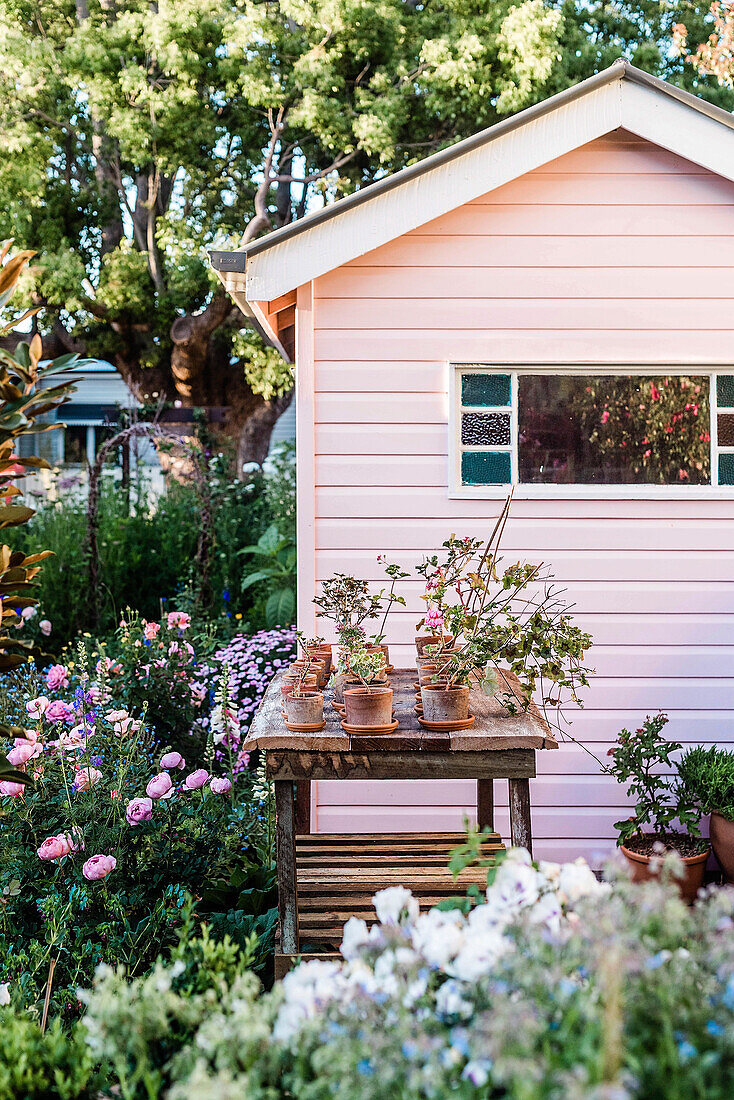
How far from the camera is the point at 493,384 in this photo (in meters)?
4.47

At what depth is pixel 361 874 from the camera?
11.7 ft

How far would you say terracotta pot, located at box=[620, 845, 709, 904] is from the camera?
3967 millimetres

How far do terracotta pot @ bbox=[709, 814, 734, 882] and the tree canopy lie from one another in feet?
27.0

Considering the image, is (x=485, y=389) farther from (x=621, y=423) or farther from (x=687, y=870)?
(x=687, y=870)

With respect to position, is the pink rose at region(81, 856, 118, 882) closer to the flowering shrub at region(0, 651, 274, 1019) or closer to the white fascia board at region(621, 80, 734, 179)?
the flowering shrub at region(0, 651, 274, 1019)

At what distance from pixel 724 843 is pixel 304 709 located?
221 cm

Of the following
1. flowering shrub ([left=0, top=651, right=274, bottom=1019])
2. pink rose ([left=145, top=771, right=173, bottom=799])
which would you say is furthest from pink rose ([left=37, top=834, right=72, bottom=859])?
pink rose ([left=145, top=771, right=173, bottom=799])

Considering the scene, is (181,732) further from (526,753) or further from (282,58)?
(282,58)

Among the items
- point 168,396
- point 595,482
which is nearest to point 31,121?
point 168,396

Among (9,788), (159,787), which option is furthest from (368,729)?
(9,788)

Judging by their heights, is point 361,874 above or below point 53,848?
below

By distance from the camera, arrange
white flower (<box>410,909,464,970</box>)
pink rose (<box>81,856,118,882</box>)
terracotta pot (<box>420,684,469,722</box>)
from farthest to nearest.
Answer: terracotta pot (<box>420,684,469,722</box>) → pink rose (<box>81,856,118,882</box>) → white flower (<box>410,909,464,970</box>)

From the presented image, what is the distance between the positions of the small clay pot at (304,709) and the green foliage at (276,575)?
3.91 meters

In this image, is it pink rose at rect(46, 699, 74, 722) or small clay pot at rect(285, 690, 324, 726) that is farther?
pink rose at rect(46, 699, 74, 722)
